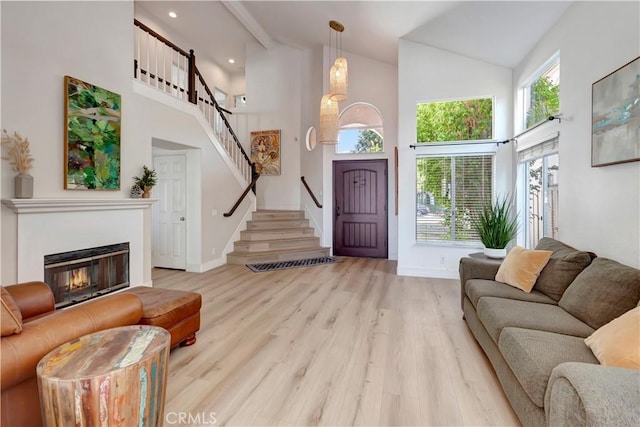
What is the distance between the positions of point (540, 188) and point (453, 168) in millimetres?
1225

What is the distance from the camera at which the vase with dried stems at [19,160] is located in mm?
2714

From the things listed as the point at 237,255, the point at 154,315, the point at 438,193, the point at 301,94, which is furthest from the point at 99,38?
the point at 438,193

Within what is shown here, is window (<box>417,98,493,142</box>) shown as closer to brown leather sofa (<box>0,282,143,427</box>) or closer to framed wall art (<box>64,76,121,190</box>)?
framed wall art (<box>64,76,121,190</box>)

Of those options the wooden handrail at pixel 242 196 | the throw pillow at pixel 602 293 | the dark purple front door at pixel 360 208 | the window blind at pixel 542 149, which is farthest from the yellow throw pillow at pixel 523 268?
the wooden handrail at pixel 242 196

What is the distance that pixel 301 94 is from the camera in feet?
23.6

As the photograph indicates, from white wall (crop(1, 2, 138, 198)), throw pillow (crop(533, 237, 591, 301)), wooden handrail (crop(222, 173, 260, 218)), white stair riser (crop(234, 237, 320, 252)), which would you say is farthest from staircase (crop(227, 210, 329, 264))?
throw pillow (crop(533, 237, 591, 301))

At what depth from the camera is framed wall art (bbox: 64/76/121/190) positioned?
126 inches

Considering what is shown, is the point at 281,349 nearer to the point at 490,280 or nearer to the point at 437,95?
the point at 490,280

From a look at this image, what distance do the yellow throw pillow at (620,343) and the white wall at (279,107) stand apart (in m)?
6.22

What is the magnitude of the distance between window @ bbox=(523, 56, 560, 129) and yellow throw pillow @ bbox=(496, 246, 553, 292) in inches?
66.3

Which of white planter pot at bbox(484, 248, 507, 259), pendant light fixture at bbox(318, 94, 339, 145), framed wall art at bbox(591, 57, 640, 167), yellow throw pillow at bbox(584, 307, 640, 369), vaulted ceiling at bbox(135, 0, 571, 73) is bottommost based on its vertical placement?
yellow throw pillow at bbox(584, 307, 640, 369)

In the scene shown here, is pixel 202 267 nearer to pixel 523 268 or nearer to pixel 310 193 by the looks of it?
pixel 310 193

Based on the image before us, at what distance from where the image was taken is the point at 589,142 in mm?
2609

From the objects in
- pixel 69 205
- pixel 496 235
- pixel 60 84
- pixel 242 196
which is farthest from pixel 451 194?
pixel 60 84
